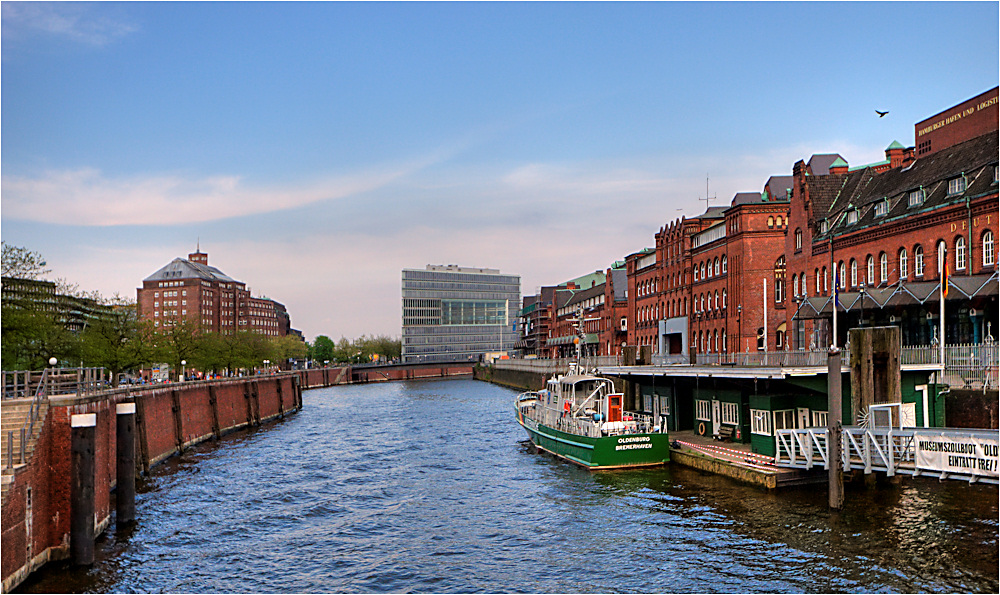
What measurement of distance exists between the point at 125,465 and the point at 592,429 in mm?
21857

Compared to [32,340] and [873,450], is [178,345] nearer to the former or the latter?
[32,340]

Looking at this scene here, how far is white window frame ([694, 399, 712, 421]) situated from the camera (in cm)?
4750

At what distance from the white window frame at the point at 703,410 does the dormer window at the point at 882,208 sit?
59.2 ft

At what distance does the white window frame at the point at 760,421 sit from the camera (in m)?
39.7

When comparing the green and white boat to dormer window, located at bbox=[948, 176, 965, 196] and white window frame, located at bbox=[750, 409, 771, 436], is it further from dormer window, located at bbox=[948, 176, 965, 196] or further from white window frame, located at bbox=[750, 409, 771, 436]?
dormer window, located at bbox=[948, 176, 965, 196]

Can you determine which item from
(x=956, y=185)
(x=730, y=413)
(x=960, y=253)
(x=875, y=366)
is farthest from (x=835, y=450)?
(x=956, y=185)

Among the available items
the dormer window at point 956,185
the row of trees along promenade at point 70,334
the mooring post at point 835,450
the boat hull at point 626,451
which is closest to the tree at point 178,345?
the row of trees along promenade at point 70,334

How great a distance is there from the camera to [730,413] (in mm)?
45000

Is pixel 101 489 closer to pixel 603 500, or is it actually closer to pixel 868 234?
pixel 603 500

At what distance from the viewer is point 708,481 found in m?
38.5

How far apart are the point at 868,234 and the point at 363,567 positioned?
4125 centimetres

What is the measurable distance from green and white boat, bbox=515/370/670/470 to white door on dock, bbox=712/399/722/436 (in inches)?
131

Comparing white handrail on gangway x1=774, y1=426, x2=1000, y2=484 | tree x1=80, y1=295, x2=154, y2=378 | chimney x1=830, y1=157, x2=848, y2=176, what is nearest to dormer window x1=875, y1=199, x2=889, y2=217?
chimney x1=830, y1=157, x2=848, y2=176

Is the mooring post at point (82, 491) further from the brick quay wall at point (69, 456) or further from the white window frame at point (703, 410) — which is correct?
the white window frame at point (703, 410)
